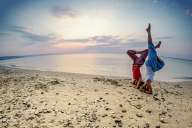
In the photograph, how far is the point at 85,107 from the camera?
8383 mm

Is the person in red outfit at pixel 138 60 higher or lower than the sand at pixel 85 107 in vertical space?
higher

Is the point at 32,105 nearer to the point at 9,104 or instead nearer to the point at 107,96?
the point at 9,104

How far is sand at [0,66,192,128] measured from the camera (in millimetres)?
7344

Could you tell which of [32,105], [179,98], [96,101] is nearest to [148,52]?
[179,98]

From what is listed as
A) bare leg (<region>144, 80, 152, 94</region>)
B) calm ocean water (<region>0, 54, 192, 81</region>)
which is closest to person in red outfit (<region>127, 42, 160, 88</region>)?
bare leg (<region>144, 80, 152, 94</region>)

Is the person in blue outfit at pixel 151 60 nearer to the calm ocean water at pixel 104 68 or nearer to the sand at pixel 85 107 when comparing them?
the sand at pixel 85 107

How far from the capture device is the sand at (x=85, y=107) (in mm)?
7344

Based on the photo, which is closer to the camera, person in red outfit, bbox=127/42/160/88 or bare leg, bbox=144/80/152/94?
bare leg, bbox=144/80/152/94

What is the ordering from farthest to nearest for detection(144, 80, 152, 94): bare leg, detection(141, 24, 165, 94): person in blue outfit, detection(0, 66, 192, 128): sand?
1. detection(144, 80, 152, 94): bare leg
2. detection(141, 24, 165, 94): person in blue outfit
3. detection(0, 66, 192, 128): sand

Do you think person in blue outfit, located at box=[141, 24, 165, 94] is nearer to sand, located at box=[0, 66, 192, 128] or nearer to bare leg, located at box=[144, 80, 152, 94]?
bare leg, located at box=[144, 80, 152, 94]

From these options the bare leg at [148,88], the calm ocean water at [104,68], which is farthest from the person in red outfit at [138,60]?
the calm ocean water at [104,68]

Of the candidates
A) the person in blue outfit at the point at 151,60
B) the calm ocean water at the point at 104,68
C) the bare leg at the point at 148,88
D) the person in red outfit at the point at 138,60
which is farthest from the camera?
the calm ocean water at the point at 104,68

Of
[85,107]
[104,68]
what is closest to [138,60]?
[85,107]

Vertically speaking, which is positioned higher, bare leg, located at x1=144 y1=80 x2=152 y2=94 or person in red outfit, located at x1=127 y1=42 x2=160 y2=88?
person in red outfit, located at x1=127 y1=42 x2=160 y2=88
